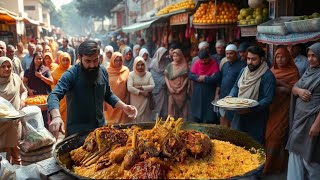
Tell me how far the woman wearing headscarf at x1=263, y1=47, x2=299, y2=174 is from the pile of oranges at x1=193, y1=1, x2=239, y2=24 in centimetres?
258

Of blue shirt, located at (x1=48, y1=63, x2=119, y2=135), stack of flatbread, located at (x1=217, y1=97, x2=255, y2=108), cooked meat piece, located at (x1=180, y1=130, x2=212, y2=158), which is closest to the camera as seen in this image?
cooked meat piece, located at (x1=180, y1=130, x2=212, y2=158)

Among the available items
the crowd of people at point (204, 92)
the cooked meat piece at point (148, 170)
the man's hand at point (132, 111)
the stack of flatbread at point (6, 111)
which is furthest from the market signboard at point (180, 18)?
the cooked meat piece at point (148, 170)

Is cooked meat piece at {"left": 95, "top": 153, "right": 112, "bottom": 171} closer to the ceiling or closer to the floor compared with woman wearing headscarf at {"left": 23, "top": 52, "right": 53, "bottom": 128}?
closer to the floor

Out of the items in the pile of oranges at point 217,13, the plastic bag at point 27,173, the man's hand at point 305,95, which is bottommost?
the plastic bag at point 27,173

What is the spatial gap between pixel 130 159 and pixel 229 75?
3935mm

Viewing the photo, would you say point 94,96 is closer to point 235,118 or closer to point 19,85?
point 235,118

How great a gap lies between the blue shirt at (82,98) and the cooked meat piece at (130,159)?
54.5 inches

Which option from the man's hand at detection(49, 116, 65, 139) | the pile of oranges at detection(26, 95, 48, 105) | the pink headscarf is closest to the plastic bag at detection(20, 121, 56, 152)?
the pile of oranges at detection(26, 95, 48, 105)

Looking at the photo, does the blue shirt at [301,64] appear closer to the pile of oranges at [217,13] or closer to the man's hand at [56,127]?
the pile of oranges at [217,13]

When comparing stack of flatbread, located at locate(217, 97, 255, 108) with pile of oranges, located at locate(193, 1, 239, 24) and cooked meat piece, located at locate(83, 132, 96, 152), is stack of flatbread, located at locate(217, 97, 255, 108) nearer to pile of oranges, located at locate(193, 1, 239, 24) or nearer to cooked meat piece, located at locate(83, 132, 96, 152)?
cooked meat piece, located at locate(83, 132, 96, 152)

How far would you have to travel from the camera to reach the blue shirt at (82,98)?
354 centimetres

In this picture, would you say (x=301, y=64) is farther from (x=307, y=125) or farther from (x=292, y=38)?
(x=307, y=125)

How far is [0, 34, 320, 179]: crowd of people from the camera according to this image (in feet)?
11.9

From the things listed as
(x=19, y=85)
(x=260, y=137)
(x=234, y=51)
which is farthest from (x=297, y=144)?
(x=19, y=85)
